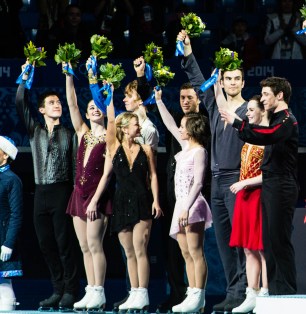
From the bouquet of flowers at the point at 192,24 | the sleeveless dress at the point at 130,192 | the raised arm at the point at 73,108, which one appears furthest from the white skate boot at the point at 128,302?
the bouquet of flowers at the point at 192,24

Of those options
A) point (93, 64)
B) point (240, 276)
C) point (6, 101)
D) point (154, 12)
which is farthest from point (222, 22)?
point (240, 276)

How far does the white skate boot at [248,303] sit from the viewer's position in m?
8.30

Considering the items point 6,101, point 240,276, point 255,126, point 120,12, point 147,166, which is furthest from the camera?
point 120,12

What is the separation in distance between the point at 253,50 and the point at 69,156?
2.73 metres

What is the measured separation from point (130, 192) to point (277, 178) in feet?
4.44

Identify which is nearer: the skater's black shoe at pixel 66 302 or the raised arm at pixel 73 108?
the skater's black shoe at pixel 66 302

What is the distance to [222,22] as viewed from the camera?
12.9m

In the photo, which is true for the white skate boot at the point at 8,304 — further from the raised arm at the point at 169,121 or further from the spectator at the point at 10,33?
the spectator at the point at 10,33

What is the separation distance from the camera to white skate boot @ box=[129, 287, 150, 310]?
29.3ft

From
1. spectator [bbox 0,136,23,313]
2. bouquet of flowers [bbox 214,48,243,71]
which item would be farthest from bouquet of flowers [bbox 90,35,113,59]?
spectator [bbox 0,136,23,313]

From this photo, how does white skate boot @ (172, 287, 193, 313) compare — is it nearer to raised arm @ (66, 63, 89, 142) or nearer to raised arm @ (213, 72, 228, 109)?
raised arm @ (213, 72, 228, 109)

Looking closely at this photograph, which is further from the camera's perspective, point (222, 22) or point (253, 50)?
point (222, 22)

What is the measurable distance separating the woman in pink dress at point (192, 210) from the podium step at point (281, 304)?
96cm

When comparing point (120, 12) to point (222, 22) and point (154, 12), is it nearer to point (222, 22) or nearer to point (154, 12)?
point (154, 12)
